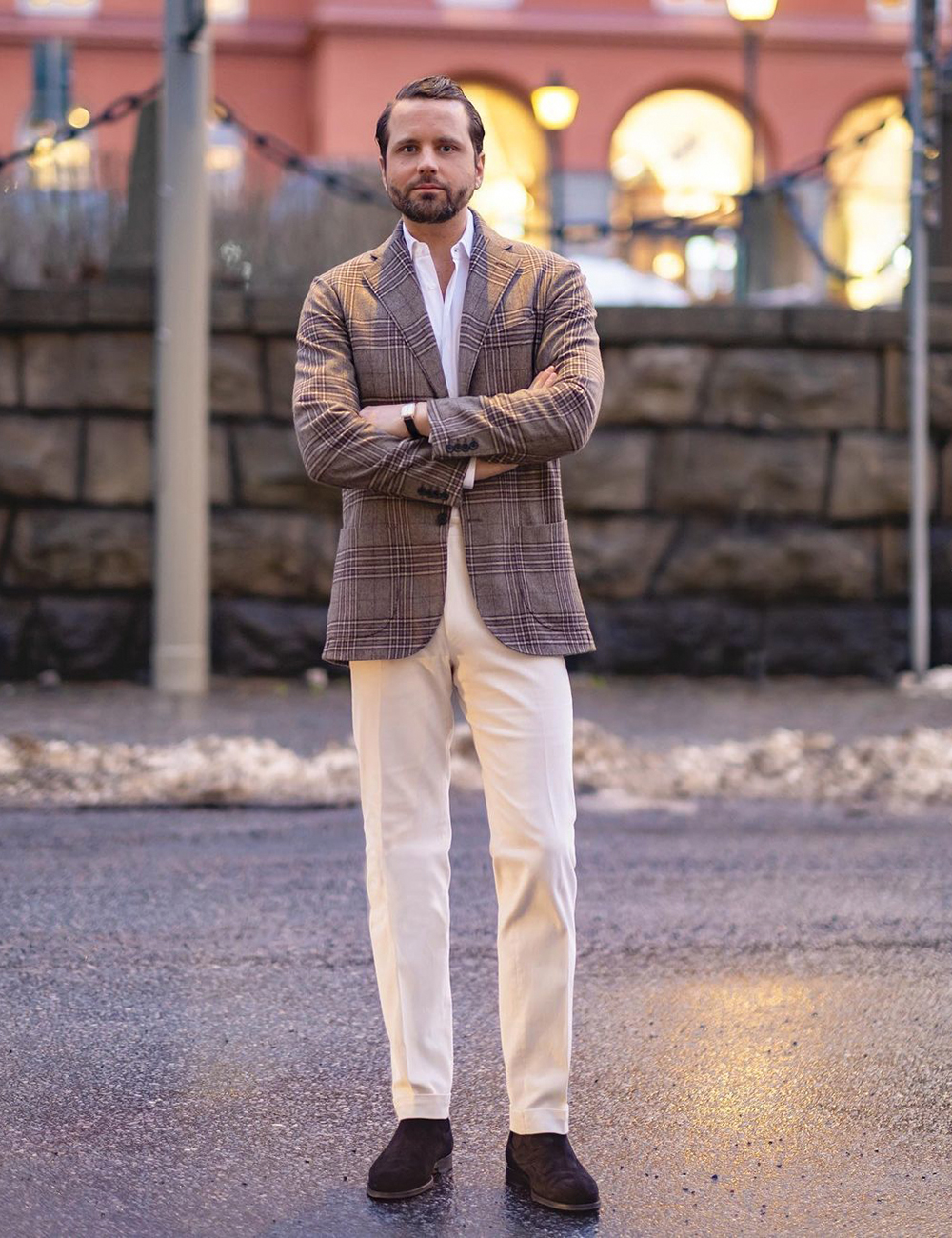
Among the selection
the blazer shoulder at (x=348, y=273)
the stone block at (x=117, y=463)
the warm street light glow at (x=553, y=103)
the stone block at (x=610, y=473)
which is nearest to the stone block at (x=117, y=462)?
the stone block at (x=117, y=463)

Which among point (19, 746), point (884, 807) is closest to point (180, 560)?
point (19, 746)

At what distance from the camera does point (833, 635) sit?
10289 mm

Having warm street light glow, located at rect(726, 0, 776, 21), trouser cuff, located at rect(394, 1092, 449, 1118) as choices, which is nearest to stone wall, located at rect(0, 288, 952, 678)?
trouser cuff, located at rect(394, 1092, 449, 1118)

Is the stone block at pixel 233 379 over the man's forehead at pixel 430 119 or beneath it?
over

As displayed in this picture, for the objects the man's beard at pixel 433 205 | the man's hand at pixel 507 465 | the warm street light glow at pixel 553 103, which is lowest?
the man's hand at pixel 507 465

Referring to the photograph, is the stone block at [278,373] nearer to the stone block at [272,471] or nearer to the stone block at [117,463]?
the stone block at [272,471]

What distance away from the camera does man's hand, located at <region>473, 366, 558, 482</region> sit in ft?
10.8

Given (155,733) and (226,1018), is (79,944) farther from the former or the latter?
(155,733)

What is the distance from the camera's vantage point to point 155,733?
809cm

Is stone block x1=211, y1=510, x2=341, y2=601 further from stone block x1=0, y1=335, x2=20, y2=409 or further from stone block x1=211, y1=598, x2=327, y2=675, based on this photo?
stone block x1=0, y1=335, x2=20, y2=409

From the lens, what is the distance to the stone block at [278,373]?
9.95 metres

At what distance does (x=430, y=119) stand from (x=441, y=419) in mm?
550

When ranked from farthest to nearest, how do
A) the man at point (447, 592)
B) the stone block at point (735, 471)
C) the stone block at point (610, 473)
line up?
1. the stone block at point (735, 471)
2. the stone block at point (610, 473)
3. the man at point (447, 592)

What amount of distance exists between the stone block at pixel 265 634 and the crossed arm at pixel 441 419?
6630mm
